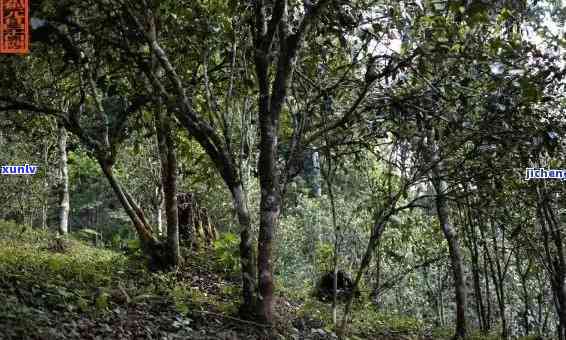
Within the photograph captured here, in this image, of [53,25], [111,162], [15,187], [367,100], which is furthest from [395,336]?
[15,187]

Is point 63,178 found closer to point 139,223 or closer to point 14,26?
point 139,223

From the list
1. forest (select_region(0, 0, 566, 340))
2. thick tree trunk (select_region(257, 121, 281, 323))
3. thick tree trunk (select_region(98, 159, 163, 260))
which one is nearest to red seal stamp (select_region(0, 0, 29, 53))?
forest (select_region(0, 0, 566, 340))

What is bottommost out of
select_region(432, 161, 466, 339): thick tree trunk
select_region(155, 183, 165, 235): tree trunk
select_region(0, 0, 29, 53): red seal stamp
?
select_region(432, 161, 466, 339): thick tree trunk

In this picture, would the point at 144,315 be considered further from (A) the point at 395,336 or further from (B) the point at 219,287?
(A) the point at 395,336

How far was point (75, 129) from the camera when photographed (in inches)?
329

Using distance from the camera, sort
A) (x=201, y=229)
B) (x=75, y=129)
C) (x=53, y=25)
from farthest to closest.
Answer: (x=201, y=229) < (x=75, y=129) < (x=53, y=25)

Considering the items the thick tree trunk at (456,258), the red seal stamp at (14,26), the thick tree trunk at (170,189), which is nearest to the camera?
the red seal stamp at (14,26)

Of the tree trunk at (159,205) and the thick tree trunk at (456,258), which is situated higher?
the tree trunk at (159,205)

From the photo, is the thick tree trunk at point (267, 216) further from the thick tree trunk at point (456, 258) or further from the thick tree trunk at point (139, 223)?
the thick tree trunk at point (456, 258)

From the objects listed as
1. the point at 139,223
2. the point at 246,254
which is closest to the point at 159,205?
the point at 139,223

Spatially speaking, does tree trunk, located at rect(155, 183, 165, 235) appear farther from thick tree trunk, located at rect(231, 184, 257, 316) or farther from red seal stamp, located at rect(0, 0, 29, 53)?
thick tree trunk, located at rect(231, 184, 257, 316)

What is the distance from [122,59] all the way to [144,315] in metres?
3.90

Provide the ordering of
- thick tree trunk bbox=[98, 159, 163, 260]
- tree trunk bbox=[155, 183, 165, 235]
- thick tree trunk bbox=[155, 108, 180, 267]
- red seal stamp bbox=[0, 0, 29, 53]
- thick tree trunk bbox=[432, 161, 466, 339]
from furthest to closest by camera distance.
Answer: tree trunk bbox=[155, 183, 165, 235] → thick tree trunk bbox=[155, 108, 180, 267] → thick tree trunk bbox=[432, 161, 466, 339] → thick tree trunk bbox=[98, 159, 163, 260] → red seal stamp bbox=[0, 0, 29, 53]

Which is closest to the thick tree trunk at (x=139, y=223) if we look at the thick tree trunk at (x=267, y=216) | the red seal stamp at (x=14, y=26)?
the red seal stamp at (x=14, y=26)
